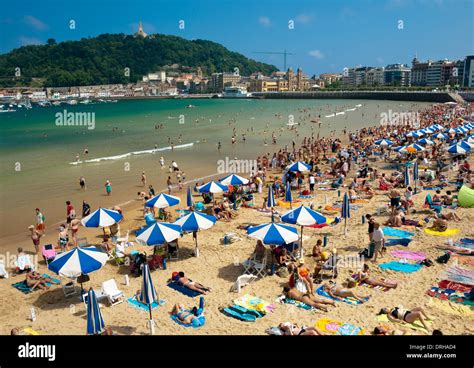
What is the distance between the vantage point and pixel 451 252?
985cm

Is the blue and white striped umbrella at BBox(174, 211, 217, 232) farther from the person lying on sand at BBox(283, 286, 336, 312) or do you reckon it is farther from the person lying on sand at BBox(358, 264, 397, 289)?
the person lying on sand at BBox(358, 264, 397, 289)

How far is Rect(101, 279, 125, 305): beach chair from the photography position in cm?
815

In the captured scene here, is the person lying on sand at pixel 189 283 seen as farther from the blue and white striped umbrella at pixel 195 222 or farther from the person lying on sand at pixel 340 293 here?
the person lying on sand at pixel 340 293

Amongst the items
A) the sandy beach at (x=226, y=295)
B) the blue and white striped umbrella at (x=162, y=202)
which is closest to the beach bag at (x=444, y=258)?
the sandy beach at (x=226, y=295)

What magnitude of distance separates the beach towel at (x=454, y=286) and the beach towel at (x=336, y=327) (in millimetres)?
2659

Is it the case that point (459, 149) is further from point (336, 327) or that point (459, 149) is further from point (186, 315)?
point (186, 315)

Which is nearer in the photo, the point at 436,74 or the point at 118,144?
the point at 118,144

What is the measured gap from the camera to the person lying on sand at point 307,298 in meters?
7.66

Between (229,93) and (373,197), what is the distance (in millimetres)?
171590

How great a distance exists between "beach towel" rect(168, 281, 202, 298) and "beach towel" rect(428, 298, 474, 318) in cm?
477

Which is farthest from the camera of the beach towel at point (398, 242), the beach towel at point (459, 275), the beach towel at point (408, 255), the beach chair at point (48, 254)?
the beach chair at point (48, 254)

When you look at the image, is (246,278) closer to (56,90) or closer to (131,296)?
(131,296)

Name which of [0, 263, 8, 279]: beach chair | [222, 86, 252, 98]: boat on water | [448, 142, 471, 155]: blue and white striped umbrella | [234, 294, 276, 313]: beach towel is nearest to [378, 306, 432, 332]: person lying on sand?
[234, 294, 276, 313]: beach towel
